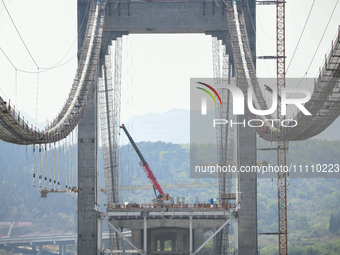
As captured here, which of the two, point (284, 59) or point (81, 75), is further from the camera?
point (284, 59)

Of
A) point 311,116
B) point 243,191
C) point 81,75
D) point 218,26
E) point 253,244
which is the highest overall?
point 218,26

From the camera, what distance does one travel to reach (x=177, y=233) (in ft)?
322

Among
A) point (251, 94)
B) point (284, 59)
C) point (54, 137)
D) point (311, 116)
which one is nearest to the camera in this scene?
point (311, 116)

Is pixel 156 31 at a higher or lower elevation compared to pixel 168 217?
higher

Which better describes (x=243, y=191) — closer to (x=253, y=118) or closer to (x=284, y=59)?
(x=253, y=118)

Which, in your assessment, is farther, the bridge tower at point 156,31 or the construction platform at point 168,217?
the construction platform at point 168,217

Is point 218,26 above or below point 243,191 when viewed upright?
above

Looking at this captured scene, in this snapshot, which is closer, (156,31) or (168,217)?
(156,31)

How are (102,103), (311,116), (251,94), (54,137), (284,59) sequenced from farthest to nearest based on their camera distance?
(284,59), (102,103), (251,94), (54,137), (311,116)

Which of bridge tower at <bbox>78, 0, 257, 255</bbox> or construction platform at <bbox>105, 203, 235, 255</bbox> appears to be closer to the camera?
bridge tower at <bbox>78, 0, 257, 255</bbox>

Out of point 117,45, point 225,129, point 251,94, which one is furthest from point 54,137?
point 117,45

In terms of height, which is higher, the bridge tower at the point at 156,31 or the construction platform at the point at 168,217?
the bridge tower at the point at 156,31

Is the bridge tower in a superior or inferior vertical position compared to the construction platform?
superior

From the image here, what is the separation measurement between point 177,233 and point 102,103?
56.2 ft
